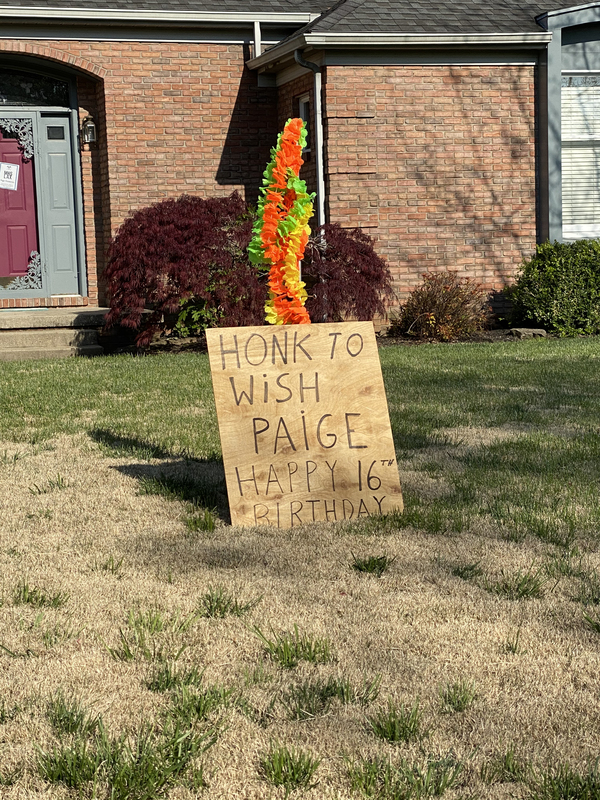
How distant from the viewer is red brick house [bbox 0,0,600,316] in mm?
12297

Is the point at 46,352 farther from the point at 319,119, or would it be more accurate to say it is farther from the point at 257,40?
the point at 257,40

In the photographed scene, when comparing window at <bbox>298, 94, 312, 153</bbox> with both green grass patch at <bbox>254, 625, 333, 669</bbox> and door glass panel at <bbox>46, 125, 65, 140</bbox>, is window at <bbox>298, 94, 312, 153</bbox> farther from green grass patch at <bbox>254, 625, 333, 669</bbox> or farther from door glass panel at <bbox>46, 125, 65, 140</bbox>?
green grass patch at <bbox>254, 625, 333, 669</bbox>

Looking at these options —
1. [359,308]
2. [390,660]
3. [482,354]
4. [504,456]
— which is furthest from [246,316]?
[390,660]

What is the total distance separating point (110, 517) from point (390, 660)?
202 cm

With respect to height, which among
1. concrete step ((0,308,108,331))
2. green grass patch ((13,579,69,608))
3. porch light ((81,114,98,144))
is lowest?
green grass patch ((13,579,69,608))

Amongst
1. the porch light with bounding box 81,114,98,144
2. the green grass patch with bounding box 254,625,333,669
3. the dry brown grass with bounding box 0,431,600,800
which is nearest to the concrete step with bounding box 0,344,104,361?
the porch light with bounding box 81,114,98,144

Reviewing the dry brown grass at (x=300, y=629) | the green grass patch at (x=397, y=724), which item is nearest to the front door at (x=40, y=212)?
the dry brown grass at (x=300, y=629)

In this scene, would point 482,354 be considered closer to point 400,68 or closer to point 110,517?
point 400,68

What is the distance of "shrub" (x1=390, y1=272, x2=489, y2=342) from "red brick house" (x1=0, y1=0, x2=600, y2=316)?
1.50ft

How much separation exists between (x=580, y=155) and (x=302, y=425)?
10.3m

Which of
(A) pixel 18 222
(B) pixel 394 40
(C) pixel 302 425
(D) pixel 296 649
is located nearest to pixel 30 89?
(A) pixel 18 222

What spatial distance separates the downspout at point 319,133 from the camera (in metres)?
12.0

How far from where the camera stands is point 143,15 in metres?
12.7

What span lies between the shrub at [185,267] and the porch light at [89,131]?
2.79 metres
